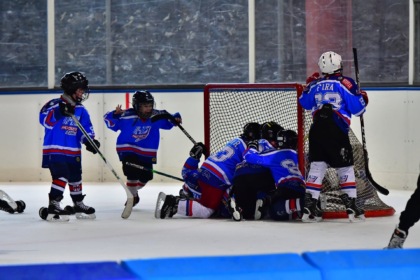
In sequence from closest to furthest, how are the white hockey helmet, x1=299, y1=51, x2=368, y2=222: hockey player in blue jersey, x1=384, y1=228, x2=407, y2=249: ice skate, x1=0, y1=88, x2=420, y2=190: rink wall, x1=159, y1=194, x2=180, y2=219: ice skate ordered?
x1=384, y1=228, x2=407, y2=249: ice skate → x1=299, y1=51, x2=368, y2=222: hockey player in blue jersey → the white hockey helmet → x1=159, y1=194, x2=180, y2=219: ice skate → x1=0, y1=88, x2=420, y2=190: rink wall

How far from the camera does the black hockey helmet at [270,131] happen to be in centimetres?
755

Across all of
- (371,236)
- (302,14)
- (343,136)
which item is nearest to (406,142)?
(302,14)

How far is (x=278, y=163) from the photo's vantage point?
7434 millimetres

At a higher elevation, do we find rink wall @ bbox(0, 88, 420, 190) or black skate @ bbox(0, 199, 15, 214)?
rink wall @ bbox(0, 88, 420, 190)

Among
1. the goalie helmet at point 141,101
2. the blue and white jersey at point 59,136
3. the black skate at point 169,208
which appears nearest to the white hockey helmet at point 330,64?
the black skate at point 169,208

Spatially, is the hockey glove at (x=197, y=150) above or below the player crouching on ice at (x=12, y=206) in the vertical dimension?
above

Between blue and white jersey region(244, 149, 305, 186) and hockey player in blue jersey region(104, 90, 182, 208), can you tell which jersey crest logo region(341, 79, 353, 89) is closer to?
blue and white jersey region(244, 149, 305, 186)

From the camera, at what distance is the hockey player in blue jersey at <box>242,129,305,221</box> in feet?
24.3

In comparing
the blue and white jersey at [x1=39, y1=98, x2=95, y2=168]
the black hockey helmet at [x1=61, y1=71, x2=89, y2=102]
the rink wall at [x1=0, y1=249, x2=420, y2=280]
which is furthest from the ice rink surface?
the rink wall at [x1=0, y1=249, x2=420, y2=280]

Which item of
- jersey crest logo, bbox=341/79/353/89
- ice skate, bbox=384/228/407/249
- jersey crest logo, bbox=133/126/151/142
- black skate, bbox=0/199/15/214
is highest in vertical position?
jersey crest logo, bbox=341/79/353/89

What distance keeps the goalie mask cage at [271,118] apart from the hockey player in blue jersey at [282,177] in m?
0.35

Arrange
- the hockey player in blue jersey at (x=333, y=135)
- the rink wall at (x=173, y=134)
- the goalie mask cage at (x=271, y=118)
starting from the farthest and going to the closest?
the rink wall at (x=173, y=134) < the goalie mask cage at (x=271, y=118) < the hockey player in blue jersey at (x=333, y=135)

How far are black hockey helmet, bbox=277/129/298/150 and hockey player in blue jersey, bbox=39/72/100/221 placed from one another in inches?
49.3

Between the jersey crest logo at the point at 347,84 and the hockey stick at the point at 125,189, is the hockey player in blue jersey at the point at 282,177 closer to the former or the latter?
the jersey crest logo at the point at 347,84
